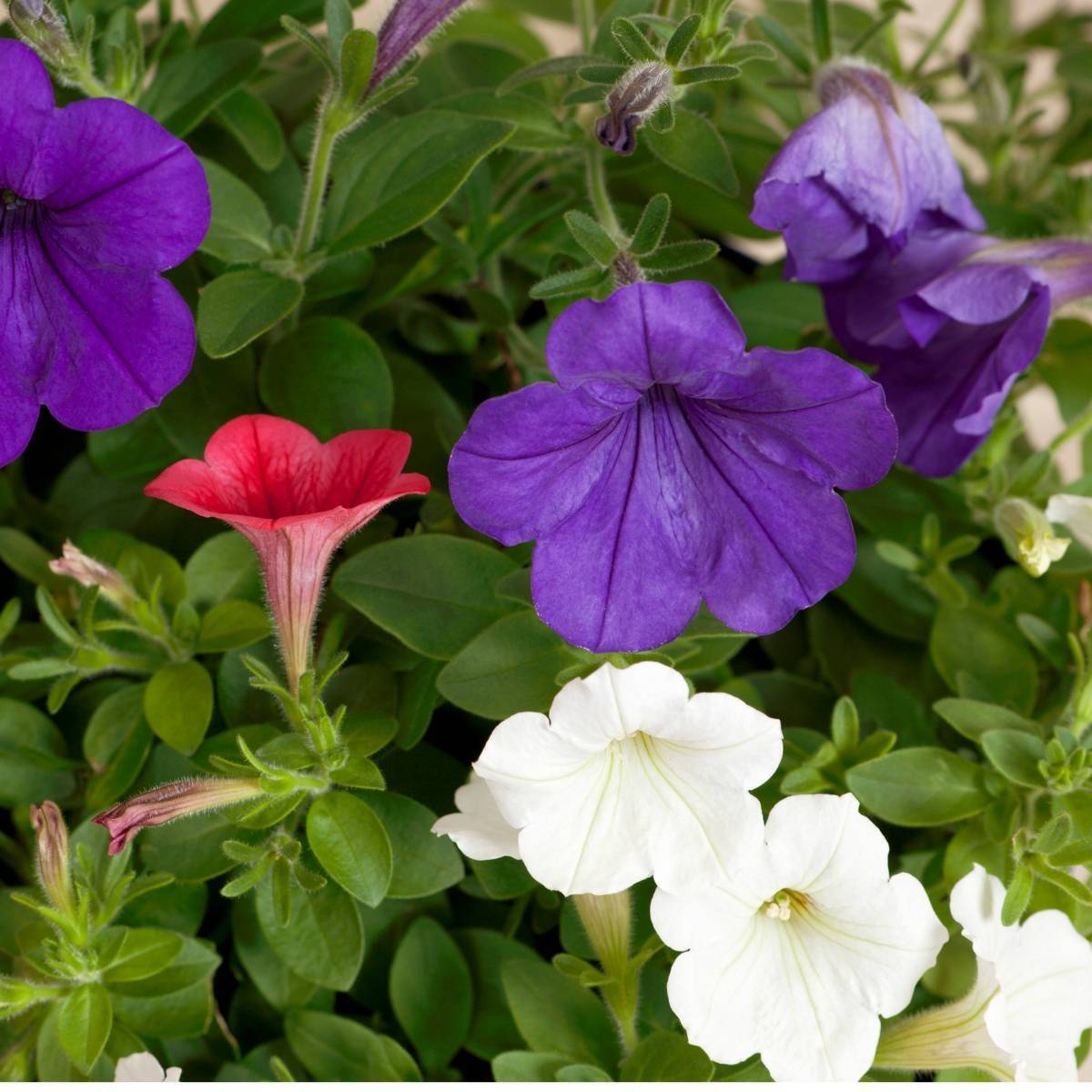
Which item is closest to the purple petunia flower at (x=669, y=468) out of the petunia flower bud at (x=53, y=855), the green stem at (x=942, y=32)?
the petunia flower bud at (x=53, y=855)

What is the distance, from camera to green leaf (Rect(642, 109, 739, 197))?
1.96ft

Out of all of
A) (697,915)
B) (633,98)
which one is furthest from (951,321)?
(697,915)

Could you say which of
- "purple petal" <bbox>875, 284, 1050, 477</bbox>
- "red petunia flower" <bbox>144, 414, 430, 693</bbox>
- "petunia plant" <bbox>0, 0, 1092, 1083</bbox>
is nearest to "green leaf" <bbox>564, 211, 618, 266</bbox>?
"petunia plant" <bbox>0, 0, 1092, 1083</bbox>

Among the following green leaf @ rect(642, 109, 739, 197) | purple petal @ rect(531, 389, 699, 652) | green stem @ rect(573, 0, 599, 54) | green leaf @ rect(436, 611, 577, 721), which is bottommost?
green leaf @ rect(436, 611, 577, 721)

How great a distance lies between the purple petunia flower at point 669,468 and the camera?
18.2 inches

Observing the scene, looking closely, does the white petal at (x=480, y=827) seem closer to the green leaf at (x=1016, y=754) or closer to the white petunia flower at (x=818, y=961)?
the white petunia flower at (x=818, y=961)

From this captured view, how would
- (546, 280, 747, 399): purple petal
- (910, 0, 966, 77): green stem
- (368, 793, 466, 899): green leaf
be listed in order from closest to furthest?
(546, 280, 747, 399): purple petal
(368, 793, 466, 899): green leaf
(910, 0, 966, 77): green stem

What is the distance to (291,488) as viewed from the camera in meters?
0.53

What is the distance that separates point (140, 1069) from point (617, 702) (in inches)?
10.2

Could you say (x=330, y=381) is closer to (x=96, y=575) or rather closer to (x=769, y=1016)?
(x=96, y=575)

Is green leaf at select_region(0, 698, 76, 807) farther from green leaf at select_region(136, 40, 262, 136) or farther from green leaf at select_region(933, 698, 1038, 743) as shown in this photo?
green leaf at select_region(933, 698, 1038, 743)

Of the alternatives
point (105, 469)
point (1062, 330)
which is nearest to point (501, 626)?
point (105, 469)

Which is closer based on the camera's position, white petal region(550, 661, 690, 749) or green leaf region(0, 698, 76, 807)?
white petal region(550, 661, 690, 749)

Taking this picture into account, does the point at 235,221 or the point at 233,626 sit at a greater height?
the point at 235,221
